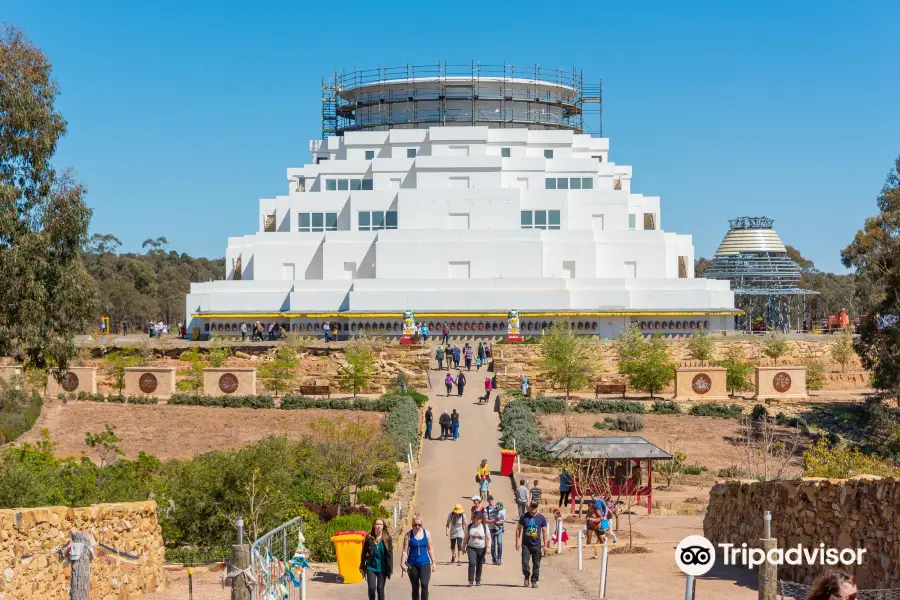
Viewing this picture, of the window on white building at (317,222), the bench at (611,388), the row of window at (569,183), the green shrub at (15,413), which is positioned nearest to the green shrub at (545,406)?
the bench at (611,388)

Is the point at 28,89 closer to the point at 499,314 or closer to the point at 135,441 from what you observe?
the point at 135,441

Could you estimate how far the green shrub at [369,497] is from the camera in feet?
80.3

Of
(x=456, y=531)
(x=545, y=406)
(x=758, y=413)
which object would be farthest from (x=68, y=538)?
(x=758, y=413)

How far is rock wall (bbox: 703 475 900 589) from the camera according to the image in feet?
42.3

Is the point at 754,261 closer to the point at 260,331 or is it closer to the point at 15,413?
the point at 260,331

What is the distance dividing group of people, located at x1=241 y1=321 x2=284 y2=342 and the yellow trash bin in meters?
34.1

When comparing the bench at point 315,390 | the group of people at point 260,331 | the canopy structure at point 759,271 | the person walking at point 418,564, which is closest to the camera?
the person walking at point 418,564

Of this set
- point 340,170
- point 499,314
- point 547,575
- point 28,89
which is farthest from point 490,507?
point 340,170

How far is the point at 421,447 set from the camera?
33656 millimetres

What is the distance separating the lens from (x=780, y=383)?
139 feet

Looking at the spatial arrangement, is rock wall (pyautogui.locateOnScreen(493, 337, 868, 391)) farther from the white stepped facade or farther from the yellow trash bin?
the yellow trash bin

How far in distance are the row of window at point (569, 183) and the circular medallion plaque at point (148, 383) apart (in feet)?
86.7

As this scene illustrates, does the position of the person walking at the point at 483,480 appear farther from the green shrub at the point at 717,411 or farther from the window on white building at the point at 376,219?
the window on white building at the point at 376,219

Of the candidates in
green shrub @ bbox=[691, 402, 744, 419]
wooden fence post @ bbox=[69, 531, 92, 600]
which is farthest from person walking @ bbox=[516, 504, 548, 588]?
green shrub @ bbox=[691, 402, 744, 419]
